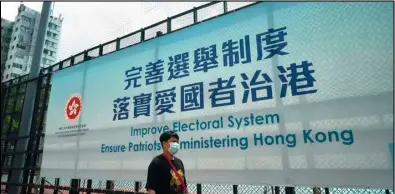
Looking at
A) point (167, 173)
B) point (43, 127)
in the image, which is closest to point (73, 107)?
point (43, 127)

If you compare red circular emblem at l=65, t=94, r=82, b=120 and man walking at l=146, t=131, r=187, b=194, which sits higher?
red circular emblem at l=65, t=94, r=82, b=120

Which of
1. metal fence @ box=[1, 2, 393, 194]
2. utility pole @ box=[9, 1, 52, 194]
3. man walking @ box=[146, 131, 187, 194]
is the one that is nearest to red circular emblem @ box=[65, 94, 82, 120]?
metal fence @ box=[1, 2, 393, 194]

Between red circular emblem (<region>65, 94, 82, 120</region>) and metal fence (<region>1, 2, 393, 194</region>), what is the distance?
80 cm

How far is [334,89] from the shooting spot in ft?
9.05

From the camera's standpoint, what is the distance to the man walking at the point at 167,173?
2.38m

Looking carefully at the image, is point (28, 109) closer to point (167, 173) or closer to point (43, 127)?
point (43, 127)

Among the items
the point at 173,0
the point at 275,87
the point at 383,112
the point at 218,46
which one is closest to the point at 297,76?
the point at 275,87

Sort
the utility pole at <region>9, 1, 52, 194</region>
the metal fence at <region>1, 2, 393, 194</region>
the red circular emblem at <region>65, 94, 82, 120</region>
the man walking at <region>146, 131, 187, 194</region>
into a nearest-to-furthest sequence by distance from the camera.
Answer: the man walking at <region>146, 131, 187, 194</region>
the metal fence at <region>1, 2, 393, 194</region>
the red circular emblem at <region>65, 94, 82, 120</region>
the utility pole at <region>9, 1, 52, 194</region>

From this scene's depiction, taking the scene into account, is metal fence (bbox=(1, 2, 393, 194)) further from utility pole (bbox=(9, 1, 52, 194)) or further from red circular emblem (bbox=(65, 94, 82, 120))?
red circular emblem (bbox=(65, 94, 82, 120))

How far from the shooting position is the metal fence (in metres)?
3.42

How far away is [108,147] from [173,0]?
7.96 ft

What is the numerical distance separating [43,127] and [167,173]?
178 inches

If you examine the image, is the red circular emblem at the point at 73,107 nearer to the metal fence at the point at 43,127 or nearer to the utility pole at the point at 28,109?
the metal fence at the point at 43,127

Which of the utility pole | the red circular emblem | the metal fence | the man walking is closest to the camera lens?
the man walking
